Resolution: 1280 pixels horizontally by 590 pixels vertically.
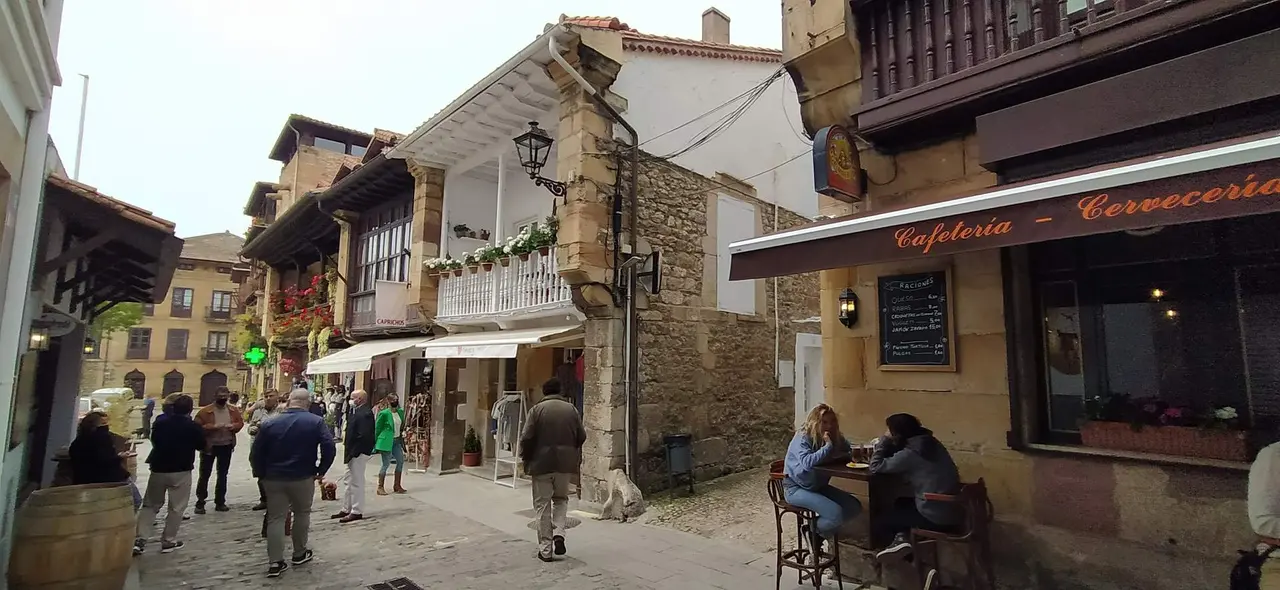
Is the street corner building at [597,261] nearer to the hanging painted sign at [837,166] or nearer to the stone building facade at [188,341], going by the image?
the hanging painted sign at [837,166]

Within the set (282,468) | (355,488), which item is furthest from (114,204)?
(355,488)

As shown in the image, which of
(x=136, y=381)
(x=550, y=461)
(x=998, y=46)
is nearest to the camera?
(x=998, y=46)

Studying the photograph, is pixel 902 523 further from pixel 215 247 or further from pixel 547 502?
pixel 215 247

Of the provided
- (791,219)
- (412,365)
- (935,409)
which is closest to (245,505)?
(412,365)

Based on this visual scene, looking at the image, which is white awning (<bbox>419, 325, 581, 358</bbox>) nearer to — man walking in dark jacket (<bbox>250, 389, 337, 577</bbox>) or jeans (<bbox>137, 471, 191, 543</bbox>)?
man walking in dark jacket (<bbox>250, 389, 337, 577</bbox>)

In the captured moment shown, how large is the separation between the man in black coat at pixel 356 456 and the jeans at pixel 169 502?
5.08 ft

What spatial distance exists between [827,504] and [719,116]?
7003 mm

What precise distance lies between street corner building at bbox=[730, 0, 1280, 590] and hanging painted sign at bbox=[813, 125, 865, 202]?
0.08 ft

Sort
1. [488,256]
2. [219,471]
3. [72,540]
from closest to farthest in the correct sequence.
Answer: [72,540] < [219,471] < [488,256]

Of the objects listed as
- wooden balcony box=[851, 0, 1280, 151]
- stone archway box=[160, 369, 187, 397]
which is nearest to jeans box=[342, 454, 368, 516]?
wooden balcony box=[851, 0, 1280, 151]

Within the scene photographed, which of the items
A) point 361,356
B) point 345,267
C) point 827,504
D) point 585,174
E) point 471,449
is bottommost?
point 471,449

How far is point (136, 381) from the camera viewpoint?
130 ft

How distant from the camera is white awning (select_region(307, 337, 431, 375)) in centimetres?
1063

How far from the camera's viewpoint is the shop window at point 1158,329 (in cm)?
354
